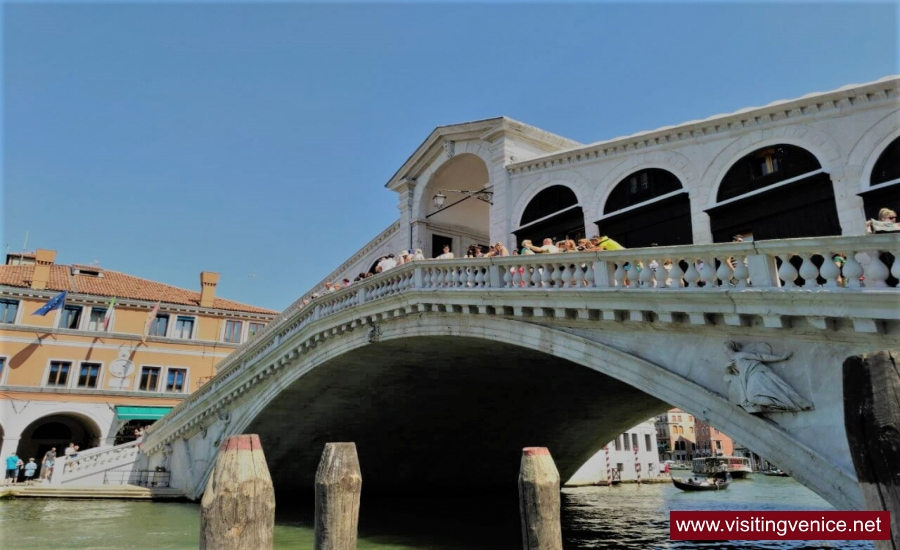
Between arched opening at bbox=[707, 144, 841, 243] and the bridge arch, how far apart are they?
3103 mm

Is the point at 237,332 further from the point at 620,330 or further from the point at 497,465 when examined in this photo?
the point at 620,330

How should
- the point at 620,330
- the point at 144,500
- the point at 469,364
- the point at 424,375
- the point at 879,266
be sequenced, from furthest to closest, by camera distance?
the point at 144,500 → the point at 424,375 → the point at 469,364 → the point at 620,330 → the point at 879,266

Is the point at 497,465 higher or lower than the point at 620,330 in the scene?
lower

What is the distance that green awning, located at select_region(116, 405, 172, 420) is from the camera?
76.9 feet

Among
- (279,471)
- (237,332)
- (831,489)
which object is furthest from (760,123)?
(237,332)

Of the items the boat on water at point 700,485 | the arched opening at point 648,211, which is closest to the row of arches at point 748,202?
the arched opening at point 648,211

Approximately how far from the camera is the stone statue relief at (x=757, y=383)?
5699 millimetres

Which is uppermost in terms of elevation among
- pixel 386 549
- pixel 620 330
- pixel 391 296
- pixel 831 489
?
pixel 391 296

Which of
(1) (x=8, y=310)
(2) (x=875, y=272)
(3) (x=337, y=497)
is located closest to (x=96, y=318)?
(1) (x=8, y=310)

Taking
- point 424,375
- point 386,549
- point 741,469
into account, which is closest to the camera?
point 386,549

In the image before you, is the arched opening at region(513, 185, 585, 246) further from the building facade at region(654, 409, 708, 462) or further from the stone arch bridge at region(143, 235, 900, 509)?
the building facade at region(654, 409, 708, 462)

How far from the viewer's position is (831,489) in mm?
5312

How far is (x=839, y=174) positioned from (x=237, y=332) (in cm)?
2459

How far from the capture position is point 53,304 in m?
21.8
